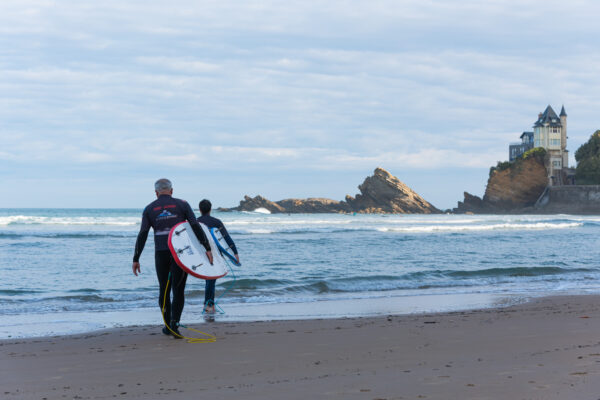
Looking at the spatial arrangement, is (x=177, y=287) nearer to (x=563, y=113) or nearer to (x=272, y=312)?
(x=272, y=312)

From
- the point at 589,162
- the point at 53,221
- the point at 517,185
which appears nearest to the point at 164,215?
the point at 53,221

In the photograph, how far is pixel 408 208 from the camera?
113 meters

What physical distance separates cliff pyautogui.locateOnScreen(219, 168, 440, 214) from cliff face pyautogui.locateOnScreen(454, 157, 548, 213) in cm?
1461

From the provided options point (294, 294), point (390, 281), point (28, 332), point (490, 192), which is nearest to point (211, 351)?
point (28, 332)

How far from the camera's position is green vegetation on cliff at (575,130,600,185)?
97062mm

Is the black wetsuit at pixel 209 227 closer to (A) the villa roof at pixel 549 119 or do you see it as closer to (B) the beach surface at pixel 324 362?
(B) the beach surface at pixel 324 362

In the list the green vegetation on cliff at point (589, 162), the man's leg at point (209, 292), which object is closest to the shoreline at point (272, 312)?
the man's leg at point (209, 292)

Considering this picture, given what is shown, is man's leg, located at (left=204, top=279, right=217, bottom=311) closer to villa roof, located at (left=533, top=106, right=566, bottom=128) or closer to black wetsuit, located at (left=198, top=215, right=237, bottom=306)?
black wetsuit, located at (left=198, top=215, right=237, bottom=306)

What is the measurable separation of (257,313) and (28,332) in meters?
3.14

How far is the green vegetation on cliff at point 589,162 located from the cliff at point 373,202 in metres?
27.7

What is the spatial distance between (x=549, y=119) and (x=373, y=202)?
34.8m

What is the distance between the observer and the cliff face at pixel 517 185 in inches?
3959

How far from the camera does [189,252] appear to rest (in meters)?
A: 6.62

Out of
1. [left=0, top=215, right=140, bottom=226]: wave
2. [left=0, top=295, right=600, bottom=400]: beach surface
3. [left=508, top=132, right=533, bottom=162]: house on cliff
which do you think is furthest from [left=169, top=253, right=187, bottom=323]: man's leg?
[left=508, top=132, right=533, bottom=162]: house on cliff
